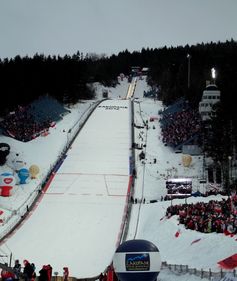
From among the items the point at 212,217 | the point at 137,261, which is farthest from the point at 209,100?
the point at 137,261

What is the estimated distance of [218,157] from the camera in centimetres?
4541

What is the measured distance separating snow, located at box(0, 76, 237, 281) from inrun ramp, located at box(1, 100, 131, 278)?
5cm

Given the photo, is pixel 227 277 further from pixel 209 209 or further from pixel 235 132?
pixel 235 132

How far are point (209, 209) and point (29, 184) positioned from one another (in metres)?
20.9

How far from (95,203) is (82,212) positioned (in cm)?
247

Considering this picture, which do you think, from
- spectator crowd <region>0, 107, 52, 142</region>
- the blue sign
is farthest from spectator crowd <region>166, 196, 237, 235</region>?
spectator crowd <region>0, 107, 52, 142</region>

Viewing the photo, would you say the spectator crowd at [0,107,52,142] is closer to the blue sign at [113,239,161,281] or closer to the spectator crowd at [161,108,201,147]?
the spectator crowd at [161,108,201,147]

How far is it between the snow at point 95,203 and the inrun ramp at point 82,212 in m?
0.05

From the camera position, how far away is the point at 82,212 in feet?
123

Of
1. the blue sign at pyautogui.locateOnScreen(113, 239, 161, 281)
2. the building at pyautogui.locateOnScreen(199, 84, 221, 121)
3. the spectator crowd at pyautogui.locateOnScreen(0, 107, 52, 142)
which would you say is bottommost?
the blue sign at pyautogui.locateOnScreen(113, 239, 161, 281)

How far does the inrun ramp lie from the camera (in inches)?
1141

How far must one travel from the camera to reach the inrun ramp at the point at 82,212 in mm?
28977

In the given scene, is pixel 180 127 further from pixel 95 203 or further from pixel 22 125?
pixel 95 203

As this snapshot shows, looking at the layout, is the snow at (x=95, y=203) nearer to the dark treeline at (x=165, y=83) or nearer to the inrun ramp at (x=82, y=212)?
the inrun ramp at (x=82, y=212)
